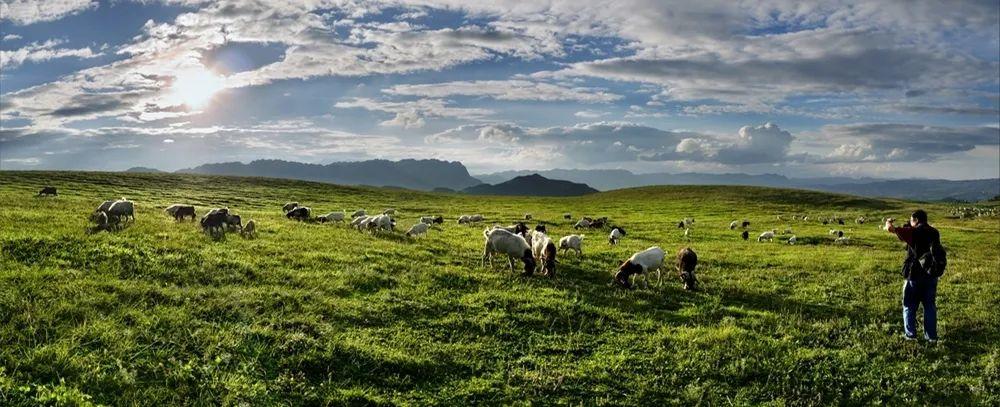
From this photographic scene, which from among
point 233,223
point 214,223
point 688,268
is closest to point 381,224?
point 233,223

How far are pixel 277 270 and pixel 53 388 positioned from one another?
27.2 ft

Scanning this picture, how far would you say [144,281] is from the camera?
13000 mm

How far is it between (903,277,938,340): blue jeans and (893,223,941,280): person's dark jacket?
0.20 metres

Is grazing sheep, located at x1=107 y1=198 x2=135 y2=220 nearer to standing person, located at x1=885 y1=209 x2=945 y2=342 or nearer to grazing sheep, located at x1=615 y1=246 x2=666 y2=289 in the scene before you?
grazing sheep, located at x1=615 y1=246 x2=666 y2=289

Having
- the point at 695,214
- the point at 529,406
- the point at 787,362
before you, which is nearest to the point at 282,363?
the point at 529,406

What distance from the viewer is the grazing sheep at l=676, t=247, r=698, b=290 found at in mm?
18375

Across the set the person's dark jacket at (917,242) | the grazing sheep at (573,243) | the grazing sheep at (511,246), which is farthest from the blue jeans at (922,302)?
the grazing sheep at (573,243)

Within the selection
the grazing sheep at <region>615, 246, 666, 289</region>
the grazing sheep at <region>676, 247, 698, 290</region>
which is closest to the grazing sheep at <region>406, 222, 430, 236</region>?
the grazing sheep at <region>615, 246, 666, 289</region>

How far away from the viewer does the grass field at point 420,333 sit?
29.8ft

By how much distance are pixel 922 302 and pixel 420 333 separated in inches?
495

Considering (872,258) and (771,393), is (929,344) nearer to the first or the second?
(771,393)

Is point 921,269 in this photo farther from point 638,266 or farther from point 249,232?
point 249,232

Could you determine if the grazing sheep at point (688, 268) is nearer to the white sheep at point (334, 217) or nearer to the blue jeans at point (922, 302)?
the blue jeans at point (922, 302)

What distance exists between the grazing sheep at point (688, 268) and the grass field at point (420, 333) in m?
0.38
